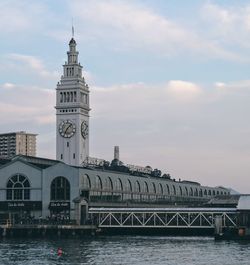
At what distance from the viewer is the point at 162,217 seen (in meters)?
141

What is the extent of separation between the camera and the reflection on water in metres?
86.2

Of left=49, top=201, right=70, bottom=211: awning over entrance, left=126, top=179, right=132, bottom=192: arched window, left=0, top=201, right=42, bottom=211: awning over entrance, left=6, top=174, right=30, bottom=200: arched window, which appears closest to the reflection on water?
left=49, top=201, right=70, bottom=211: awning over entrance

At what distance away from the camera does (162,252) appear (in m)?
98.3

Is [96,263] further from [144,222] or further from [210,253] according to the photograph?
[144,222]

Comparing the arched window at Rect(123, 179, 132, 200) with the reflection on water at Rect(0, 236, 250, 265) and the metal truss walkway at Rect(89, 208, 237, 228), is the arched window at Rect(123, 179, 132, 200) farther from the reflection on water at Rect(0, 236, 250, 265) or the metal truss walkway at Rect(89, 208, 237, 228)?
the reflection on water at Rect(0, 236, 250, 265)

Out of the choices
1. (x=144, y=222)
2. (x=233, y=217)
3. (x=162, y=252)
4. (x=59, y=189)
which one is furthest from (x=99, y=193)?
(x=162, y=252)

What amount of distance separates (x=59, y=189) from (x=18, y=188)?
9582 mm

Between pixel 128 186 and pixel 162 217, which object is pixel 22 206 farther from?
pixel 128 186

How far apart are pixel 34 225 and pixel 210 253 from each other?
50.9 m

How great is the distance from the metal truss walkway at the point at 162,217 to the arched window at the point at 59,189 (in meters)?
7.42

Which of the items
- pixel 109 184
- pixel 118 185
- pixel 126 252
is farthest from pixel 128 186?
pixel 126 252

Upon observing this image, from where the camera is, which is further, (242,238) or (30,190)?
(30,190)

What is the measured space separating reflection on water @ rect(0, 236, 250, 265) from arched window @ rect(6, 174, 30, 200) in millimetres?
29525

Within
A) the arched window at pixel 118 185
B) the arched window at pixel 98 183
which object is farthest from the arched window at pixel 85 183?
the arched window at pixel 118 185
